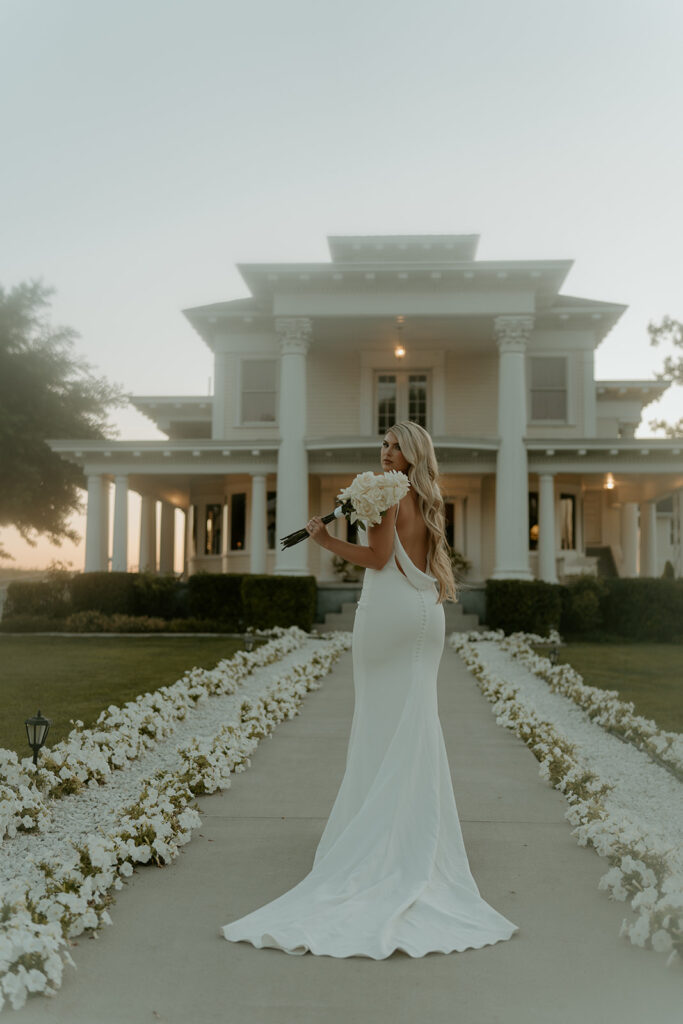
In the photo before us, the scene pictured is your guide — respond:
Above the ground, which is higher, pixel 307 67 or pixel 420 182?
pixel 420 182

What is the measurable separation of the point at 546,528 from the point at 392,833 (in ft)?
63.8

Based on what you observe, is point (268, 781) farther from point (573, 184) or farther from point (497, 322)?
point (497, 322)

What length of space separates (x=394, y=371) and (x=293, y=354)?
3664mm

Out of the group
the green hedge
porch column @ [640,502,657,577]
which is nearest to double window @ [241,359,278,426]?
the green hedge

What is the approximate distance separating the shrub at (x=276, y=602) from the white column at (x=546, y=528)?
6.24 m

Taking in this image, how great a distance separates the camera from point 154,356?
31828mm

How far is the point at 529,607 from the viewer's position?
792 inches

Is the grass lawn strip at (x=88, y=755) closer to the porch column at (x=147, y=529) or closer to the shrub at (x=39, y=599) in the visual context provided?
the shrub at (x=39, y=599)

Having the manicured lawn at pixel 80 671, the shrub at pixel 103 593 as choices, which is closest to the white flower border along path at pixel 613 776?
the manicured lawn at pixel 80 671

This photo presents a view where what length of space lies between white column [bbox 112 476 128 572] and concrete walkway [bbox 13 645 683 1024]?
58.4ft

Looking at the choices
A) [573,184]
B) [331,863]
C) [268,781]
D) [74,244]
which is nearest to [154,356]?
[74,244]

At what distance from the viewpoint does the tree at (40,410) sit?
115 feet

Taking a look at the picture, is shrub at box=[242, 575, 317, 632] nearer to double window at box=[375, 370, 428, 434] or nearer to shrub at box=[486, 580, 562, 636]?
shrub at box=[486, 580, 562, 636]

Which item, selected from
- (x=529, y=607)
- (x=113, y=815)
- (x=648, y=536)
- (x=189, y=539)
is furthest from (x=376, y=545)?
(x=648, y=536)
